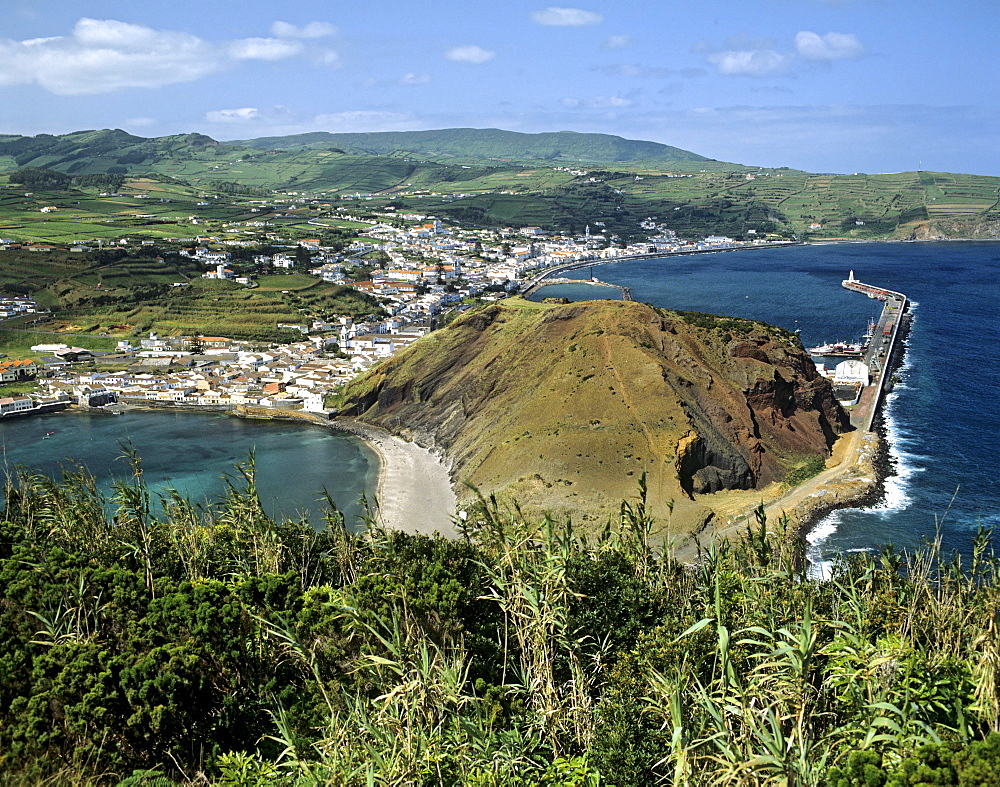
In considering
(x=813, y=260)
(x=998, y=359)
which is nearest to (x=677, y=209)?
(x=813, y=260)

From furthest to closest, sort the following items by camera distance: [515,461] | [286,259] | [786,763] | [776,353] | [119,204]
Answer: [119,204] < [286,259] < [776,353] < [515,461] < [786,763]

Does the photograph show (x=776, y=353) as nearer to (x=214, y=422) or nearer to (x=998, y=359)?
(x=998, y=359)

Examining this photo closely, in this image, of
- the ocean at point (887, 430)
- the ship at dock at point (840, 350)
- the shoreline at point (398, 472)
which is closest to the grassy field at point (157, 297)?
the shoreline at point (398, 472)

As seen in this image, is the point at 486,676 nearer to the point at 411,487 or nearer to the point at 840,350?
the point at 411,487

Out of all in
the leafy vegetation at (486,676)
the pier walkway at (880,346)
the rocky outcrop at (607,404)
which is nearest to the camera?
the leafy vegetation at (486,676)

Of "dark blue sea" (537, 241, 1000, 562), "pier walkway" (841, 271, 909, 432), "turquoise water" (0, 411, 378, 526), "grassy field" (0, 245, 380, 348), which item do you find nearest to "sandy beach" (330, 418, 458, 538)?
"turquoise water" (0, 411, 378, 526)

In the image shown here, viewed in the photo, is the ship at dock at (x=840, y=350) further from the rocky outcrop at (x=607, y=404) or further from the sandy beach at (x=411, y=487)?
the sandy beach at (x=411, y=487)

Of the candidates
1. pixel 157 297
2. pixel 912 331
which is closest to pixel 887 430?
pixel 912 331
